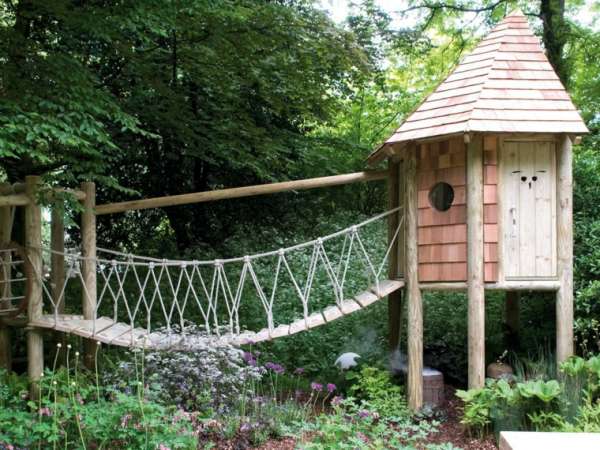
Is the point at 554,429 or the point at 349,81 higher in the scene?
the point at 349,81

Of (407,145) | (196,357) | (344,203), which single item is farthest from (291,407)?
(344,203)

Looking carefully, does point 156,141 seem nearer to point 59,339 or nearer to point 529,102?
point 59,339

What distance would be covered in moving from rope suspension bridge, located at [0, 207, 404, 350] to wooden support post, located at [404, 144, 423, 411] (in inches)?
12.1

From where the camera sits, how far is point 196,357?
5.87m

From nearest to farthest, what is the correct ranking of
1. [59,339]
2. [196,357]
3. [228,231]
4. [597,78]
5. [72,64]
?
[196,357]
[72,64]
[59,339]
[597,78]
[228,231]

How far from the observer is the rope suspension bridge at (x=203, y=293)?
618cm

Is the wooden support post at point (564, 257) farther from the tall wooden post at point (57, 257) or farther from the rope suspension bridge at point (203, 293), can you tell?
the tall wooden post at point (57, 257)

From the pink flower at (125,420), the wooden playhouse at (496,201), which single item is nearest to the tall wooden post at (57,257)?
the pink flower at (125,420)

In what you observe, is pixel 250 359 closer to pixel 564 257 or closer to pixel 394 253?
pixel 394 253

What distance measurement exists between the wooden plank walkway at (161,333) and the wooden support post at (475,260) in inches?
37.3

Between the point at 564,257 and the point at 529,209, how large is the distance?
0.56 metres

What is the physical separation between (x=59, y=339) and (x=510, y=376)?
5611 mm

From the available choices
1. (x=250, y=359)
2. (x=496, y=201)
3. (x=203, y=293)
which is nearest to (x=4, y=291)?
(x=250, y=359)

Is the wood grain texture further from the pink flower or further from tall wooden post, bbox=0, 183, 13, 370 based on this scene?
tall wooden post, bbox=0, 183, 13, 370
